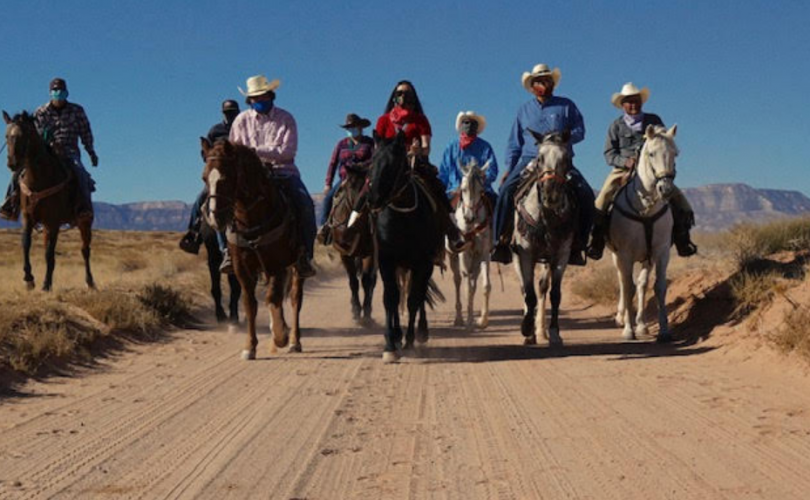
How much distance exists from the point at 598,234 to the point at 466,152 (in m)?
3.23

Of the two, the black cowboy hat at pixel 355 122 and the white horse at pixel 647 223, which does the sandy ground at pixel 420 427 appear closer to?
the white horse at pixel 647 223

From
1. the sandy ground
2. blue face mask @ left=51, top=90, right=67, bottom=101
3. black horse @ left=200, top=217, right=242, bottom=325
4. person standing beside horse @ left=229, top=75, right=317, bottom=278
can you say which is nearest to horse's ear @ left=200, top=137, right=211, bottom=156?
person standing beside horse @ left=229, top=75, right=317, bottom=278

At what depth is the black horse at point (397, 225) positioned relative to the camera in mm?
10164

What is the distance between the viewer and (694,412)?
278 inches

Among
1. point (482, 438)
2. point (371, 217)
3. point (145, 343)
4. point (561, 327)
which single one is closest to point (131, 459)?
point (482, 438)

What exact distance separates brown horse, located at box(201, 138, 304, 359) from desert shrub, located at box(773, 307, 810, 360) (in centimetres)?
582

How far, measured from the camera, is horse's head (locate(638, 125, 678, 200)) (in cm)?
1113

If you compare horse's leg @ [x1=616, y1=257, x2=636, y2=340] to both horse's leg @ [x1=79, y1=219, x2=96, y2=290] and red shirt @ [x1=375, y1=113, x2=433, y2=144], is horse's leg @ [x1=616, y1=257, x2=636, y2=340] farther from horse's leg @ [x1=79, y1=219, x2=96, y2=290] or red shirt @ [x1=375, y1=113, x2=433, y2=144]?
horse's leg @ [x1=79, y1=219, x2=96, y2=290]

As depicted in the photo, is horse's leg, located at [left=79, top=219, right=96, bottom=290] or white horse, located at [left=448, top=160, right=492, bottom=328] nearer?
white horse, located at [left=448, top=160, right=492, bottom=328]

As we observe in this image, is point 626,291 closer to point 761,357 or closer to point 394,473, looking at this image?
point 761,357

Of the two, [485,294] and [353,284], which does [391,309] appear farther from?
[353,284]

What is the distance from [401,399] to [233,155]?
3.69 metres

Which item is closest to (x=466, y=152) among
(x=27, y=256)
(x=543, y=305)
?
(x=543, y=305)

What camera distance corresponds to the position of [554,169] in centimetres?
1088
